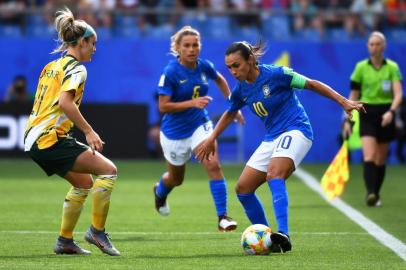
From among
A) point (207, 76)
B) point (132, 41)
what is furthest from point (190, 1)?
point (207, 76)

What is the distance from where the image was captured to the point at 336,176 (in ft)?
48.0

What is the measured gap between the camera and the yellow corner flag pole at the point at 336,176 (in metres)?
14.5

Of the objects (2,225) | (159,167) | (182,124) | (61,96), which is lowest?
(159,167)

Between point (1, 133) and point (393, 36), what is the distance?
30.5ft

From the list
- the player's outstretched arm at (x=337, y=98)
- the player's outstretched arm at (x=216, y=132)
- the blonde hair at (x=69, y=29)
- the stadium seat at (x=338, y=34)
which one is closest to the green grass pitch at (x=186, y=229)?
the player's outstretched arm at (x=216, y=132)

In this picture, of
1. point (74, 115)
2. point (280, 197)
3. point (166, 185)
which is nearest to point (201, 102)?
point (166, 185)

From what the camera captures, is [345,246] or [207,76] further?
[207,76]

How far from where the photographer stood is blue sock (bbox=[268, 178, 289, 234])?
9.16 meters

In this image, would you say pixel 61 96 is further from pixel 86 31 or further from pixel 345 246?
pixel 345 246

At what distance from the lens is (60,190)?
55.3 feet

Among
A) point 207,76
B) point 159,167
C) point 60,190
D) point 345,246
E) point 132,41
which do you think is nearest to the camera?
point 345,246

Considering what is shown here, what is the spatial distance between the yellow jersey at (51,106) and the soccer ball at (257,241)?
6.07 feet

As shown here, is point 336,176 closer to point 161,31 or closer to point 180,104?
point 180,104

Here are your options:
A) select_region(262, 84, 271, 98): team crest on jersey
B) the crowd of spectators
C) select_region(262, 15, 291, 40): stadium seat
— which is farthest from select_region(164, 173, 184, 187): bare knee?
select_region(262, 15, 291, 40): stadium seat
